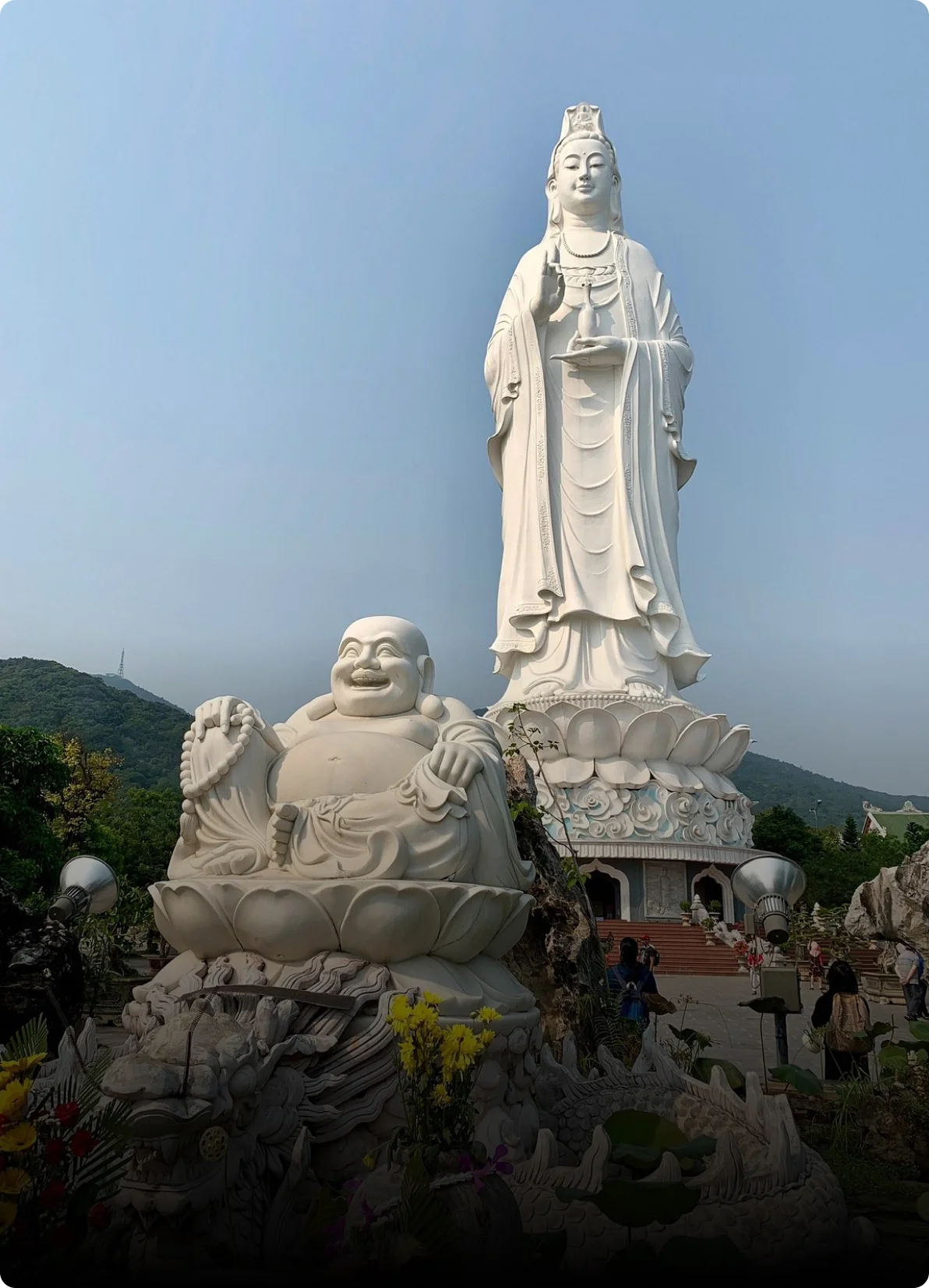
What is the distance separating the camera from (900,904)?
10250 millimetres

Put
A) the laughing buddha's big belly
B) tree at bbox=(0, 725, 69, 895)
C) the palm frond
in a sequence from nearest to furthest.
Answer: the palm frond → the laughing buddha's big belly → tree at bbox=(0, 725, 69, 895)

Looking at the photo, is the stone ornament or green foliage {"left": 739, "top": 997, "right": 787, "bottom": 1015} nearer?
green foliage {"left": 739, "top": 997, "right": 787, "bottom": 1015}

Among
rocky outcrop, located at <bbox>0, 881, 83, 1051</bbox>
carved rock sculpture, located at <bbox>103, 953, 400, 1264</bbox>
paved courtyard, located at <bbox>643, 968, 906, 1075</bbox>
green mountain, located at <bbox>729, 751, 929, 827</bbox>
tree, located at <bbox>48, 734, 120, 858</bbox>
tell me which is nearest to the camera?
carved rock sculpture, located at <bbox>103, 953, 400, 1264</bbox>

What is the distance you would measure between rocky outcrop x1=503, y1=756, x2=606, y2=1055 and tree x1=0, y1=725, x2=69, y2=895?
306 inches

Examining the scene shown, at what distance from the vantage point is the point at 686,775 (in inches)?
644

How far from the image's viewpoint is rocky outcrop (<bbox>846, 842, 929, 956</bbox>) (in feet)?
32.2

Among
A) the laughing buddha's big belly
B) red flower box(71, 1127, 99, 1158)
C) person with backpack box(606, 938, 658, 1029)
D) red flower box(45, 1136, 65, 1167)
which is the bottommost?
person with backpack box(606, 938, 658, 1029)

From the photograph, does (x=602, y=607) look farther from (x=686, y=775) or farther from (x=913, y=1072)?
(x=913, y=1072)

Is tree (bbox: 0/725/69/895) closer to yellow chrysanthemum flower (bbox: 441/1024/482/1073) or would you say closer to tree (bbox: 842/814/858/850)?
yellow chrysanthemum flower (bbox: 441/1024/482/1073)

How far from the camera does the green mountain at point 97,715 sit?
112ft

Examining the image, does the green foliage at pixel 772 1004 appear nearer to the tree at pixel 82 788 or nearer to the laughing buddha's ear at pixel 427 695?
the laughing buddha's ear at pixel 427 695

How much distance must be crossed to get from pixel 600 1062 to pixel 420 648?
78.9 inches

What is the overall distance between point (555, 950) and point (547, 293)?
11.1m

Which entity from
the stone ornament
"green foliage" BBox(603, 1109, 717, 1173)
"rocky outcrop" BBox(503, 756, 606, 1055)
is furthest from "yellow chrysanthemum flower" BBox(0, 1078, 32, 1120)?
the stone ornament
